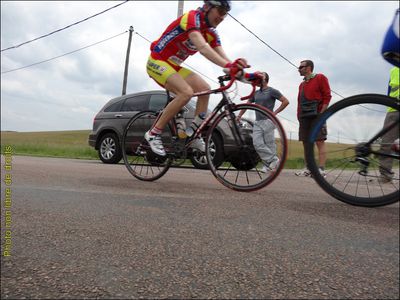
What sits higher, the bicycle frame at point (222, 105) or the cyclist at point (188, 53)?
the cyclist at point (188, 53)

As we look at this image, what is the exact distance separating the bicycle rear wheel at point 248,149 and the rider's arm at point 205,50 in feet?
1.35

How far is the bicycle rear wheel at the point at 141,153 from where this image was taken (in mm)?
3996

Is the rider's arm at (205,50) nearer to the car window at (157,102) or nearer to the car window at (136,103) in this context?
the car window at (157,102)

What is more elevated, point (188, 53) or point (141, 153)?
point (188, 53)

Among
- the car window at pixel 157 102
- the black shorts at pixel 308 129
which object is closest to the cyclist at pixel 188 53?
the black shorts at pixel 308 129

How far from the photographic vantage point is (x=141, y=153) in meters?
4.07

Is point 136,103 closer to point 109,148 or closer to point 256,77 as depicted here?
point 109,148

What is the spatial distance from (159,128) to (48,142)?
296 cm

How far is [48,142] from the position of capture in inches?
217

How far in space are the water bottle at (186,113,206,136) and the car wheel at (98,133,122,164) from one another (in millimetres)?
2208

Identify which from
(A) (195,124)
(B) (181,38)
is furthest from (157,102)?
(B) (181,38)

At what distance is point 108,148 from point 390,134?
4174 millimetres

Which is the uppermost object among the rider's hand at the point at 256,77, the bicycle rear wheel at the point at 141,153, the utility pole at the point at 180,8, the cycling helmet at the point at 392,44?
the utility pole at the point at 180,8

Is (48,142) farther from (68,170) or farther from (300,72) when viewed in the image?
(68,170)
